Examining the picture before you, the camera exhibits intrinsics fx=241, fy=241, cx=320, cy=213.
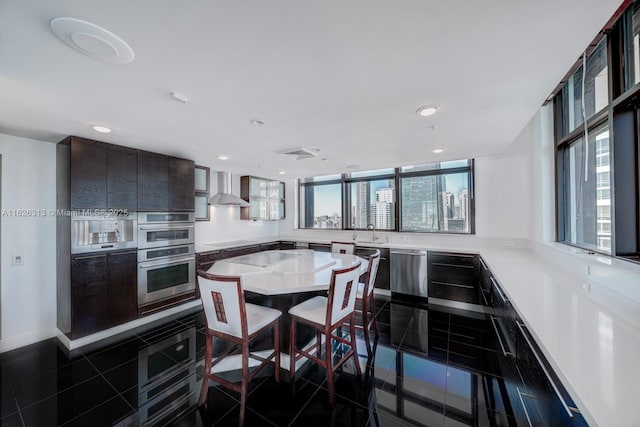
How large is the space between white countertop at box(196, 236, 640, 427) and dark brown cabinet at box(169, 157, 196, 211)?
4.10 m

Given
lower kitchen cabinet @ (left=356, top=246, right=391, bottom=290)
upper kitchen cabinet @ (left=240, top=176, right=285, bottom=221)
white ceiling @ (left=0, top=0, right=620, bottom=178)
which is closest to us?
white ceiling @ (left=0, top=0, right=620, bottom=178)

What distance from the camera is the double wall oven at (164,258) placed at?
129 inches

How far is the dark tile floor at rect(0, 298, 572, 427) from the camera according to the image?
178 centimetres

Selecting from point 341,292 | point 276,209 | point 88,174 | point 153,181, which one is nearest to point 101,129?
point 88,174

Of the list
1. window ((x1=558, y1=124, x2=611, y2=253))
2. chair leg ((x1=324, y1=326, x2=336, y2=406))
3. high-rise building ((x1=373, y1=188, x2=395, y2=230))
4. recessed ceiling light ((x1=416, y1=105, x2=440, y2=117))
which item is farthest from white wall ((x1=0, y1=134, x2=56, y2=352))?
window ((x1=558, y1=124, x2=611, y2=253))

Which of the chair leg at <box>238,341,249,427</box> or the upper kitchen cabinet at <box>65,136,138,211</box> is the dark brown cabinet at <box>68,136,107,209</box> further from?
the chair leg at <box>238,341,249,427</box>

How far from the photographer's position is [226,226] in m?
5.03

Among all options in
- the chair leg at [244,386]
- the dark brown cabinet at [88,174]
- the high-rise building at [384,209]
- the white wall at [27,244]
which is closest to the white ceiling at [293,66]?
the dark brown cabinet at [88,174]

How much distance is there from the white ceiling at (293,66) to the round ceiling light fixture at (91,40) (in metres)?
0.04

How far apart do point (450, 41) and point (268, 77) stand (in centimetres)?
107

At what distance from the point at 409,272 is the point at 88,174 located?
4.68 m

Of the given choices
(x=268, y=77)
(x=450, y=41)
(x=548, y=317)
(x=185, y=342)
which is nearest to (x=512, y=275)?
(x=548, y=317)

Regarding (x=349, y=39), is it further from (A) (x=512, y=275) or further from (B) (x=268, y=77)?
(A) (x=512, y=275)

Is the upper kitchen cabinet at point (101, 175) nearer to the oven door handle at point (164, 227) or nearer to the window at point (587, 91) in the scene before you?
the oven door handle at point (164, 227)
